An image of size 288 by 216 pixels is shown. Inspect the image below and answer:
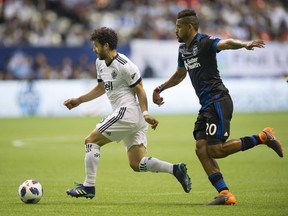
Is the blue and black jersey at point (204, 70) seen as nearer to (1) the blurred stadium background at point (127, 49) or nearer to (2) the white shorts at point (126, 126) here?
(2) the white shorts at point (126, 126)

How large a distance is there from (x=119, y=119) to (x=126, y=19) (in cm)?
2379

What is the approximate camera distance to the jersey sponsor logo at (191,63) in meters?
9.35

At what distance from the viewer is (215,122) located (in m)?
9.20

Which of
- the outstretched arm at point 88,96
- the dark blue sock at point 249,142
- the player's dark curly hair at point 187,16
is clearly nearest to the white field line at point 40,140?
the outstretched arm at point 88,96

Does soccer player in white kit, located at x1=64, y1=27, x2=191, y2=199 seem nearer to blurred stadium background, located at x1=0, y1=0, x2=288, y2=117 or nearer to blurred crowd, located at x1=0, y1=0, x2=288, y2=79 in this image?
blurred stadium background, located at x1=0, y1=0, x2=288, y2=117

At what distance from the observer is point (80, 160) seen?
15570 mm

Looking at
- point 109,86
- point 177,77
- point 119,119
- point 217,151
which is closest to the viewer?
point 217,151

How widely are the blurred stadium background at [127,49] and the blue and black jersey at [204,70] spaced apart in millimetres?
18650

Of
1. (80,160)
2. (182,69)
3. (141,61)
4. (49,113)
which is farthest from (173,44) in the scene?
(182,69)

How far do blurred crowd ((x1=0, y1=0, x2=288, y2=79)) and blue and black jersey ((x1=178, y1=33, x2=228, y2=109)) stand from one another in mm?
20723

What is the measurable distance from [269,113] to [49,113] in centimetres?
819

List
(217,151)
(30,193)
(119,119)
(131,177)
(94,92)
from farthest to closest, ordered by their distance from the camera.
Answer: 1. (131,177)
2. (94,92)
3. (119,119)
4. (30,193)
5. (217,151)

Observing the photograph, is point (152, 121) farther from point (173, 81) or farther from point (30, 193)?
point (30, 193)

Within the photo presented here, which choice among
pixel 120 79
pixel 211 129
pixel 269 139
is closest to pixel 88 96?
pixel 120 79
